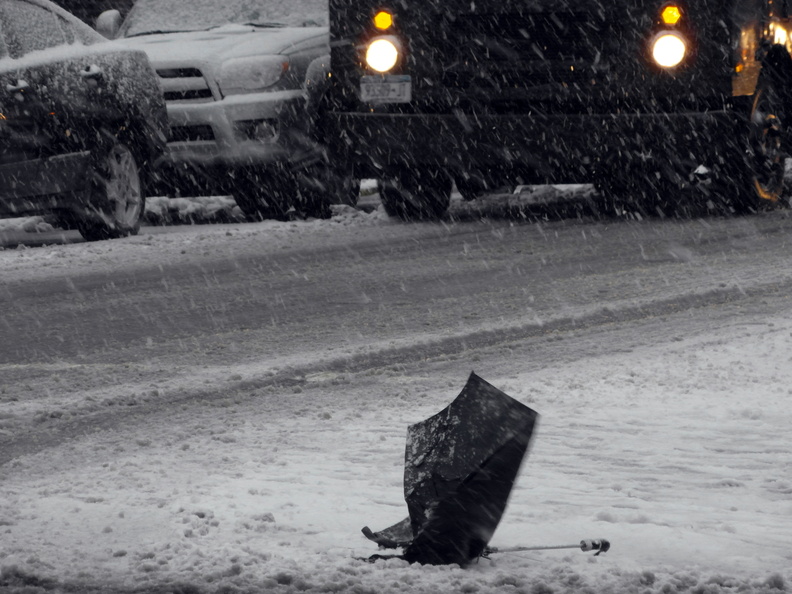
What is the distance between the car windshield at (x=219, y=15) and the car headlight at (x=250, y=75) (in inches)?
49.4

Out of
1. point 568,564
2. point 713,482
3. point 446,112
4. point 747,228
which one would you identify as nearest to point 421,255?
point 446,112

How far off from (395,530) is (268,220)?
7.86m

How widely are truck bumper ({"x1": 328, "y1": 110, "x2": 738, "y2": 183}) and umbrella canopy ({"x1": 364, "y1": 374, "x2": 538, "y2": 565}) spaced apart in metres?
6.41

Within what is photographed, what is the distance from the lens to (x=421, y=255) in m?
8.20

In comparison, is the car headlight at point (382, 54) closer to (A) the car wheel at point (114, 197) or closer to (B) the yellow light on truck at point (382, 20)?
(B) the yellow light on truck at point (382, 20)

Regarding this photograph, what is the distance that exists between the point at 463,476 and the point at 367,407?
4.93 ft

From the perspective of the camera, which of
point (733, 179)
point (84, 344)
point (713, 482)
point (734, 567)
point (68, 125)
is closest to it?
point (734, 567)

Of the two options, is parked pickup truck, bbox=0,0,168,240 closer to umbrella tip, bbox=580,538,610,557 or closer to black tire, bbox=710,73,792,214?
black tire, bbox=710,73,792,214

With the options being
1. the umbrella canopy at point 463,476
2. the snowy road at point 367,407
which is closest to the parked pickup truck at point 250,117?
the snowy road at point 367,407

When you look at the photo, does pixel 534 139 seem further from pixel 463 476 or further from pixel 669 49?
pixel 463 476

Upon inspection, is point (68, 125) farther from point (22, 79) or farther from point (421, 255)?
point (421, 255)

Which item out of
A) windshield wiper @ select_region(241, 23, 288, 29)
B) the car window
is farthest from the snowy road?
windshield wiper @ select_region(241, 23, 288, 29)

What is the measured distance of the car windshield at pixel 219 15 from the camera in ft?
37.5

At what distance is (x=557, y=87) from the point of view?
9.25 m
